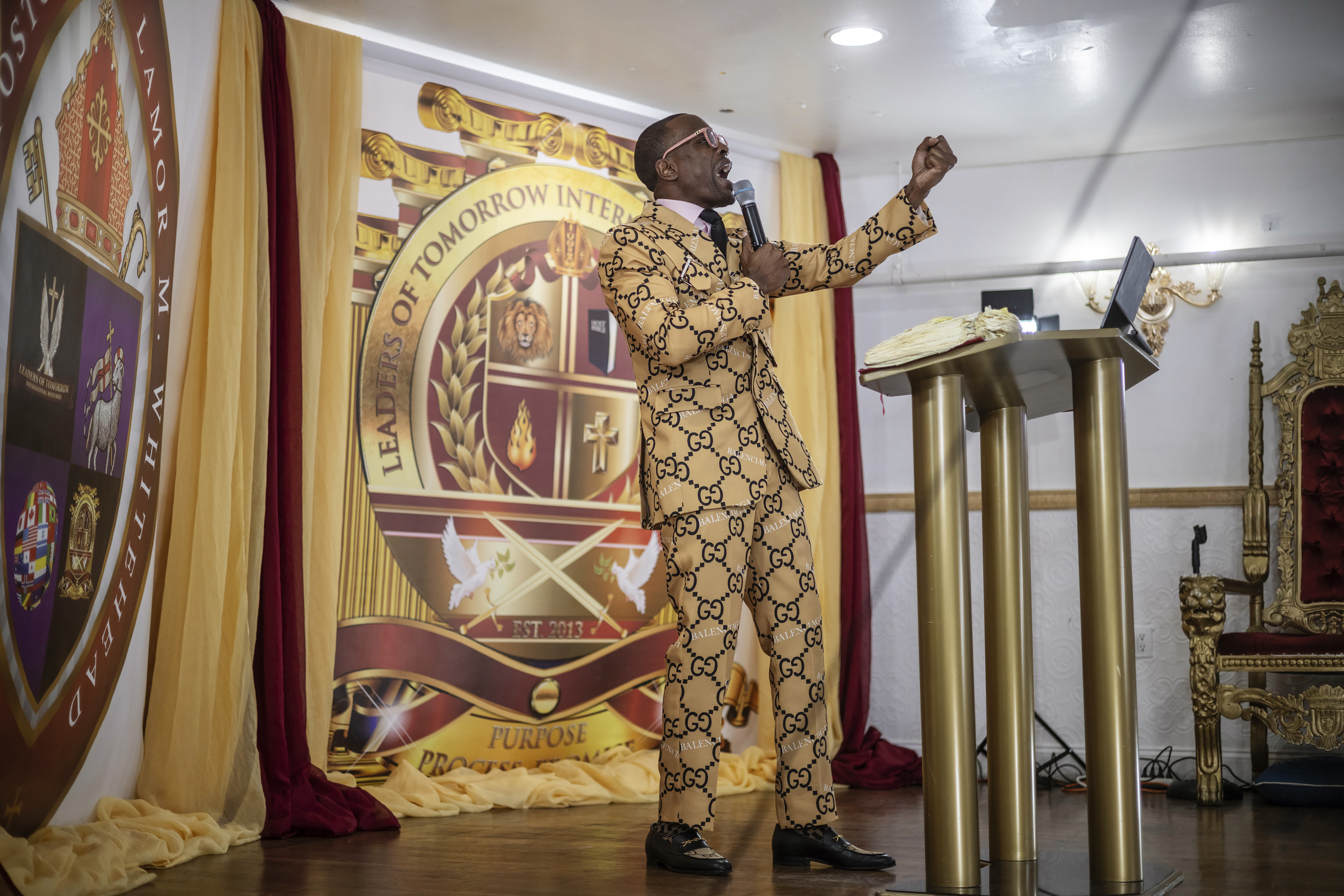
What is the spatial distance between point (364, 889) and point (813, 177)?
11.6ft

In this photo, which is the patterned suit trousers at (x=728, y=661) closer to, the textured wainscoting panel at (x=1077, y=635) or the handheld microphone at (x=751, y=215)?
the handheld microphone at (x=751, y=215)

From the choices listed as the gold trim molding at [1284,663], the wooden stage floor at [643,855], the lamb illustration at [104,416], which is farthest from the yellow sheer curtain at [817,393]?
the lamb illustration at [104,416]

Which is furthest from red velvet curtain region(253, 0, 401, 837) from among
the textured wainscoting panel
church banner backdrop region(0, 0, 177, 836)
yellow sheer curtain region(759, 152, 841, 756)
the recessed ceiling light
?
the textured wainscoting panel

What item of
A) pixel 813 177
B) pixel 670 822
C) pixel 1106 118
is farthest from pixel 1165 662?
pixel 670 822

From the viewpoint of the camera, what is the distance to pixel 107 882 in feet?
6.77

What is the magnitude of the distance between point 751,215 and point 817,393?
2219 mm

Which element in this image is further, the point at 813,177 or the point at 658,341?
the point at 813,177

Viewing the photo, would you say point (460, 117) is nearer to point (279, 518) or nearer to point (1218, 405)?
point (279, 518)

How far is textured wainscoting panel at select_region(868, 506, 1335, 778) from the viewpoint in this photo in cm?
430

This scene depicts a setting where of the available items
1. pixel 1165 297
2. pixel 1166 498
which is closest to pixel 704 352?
pixel 1166 498

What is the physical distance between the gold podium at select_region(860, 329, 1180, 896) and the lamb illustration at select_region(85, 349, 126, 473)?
1.58 meters

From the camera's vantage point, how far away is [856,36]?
3.73 meters

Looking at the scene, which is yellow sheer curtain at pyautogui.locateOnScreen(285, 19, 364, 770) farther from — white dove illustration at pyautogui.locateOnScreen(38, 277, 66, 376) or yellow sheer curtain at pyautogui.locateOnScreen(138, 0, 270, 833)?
white dove illustration at pyautogui.locateOnScreen(38, 277, 66, 376)

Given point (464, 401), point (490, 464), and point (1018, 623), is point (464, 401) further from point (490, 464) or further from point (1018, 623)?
point (1018, 623)
